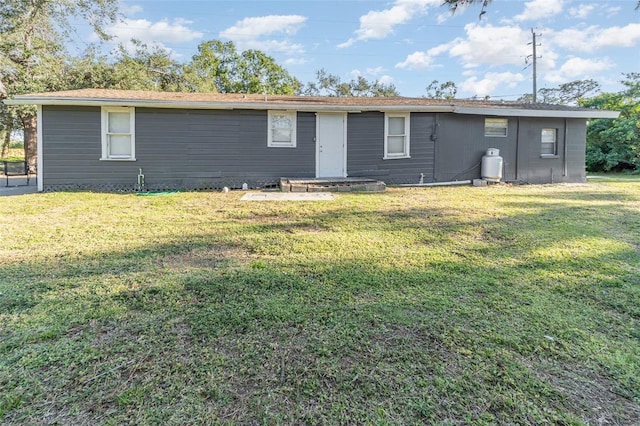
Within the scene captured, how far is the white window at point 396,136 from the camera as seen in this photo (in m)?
10.8

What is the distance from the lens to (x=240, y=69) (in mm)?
29797

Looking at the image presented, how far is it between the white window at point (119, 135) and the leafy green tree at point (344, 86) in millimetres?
29944

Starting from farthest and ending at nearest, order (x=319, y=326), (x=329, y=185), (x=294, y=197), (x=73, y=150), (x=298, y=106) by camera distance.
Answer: (x=298, y=106) → (x=329, y=185) → (x=73, y=150) → (x=294, y=197) → (x=319, y=326)

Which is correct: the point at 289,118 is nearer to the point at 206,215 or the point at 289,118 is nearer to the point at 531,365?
the point at 206,215

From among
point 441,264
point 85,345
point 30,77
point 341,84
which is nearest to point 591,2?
point 441,264

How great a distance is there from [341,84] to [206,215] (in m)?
35.2

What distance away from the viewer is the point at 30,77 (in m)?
16.2

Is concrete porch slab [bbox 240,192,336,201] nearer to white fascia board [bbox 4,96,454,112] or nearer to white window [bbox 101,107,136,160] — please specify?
white fascia board [bbox 4,96,454,112]

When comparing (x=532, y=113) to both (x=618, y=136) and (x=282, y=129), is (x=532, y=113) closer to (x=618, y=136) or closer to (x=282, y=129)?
(x=282, y=129)

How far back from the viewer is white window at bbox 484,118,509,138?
1152 centimetres

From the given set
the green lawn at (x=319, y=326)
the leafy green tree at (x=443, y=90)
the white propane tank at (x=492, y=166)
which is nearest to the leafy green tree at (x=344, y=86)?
the leafy green tree at (x=443, y=90)

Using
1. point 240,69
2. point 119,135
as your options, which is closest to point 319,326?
point 119,135

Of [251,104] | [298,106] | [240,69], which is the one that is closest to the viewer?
[251,104]

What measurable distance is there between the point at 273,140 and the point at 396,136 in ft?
11.9
